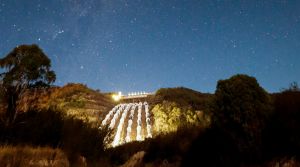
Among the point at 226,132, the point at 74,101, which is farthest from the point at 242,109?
the point at 74,101

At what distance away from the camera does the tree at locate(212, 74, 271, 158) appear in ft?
27.2

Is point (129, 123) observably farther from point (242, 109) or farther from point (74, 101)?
point (242, 109)

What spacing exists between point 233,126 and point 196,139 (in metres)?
1.93

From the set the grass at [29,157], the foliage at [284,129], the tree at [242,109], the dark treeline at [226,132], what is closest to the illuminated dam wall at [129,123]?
the dark treeline at [226,132]

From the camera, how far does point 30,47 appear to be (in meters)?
22.1

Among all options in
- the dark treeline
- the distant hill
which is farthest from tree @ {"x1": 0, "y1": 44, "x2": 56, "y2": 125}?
the dark treeline

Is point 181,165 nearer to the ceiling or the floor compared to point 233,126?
nearer to the floor

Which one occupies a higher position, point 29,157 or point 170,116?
point 170,116

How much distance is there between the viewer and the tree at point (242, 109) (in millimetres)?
8286

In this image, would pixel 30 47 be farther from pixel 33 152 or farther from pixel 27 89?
pixel 33 152

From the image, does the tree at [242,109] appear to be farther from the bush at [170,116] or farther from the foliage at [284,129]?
the bush at [170,116]


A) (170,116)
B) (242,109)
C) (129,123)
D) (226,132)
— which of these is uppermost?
(170,116)

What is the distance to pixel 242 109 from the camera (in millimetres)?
8898

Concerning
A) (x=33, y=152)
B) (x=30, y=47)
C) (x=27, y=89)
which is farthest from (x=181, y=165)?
(x=30, y=47)
